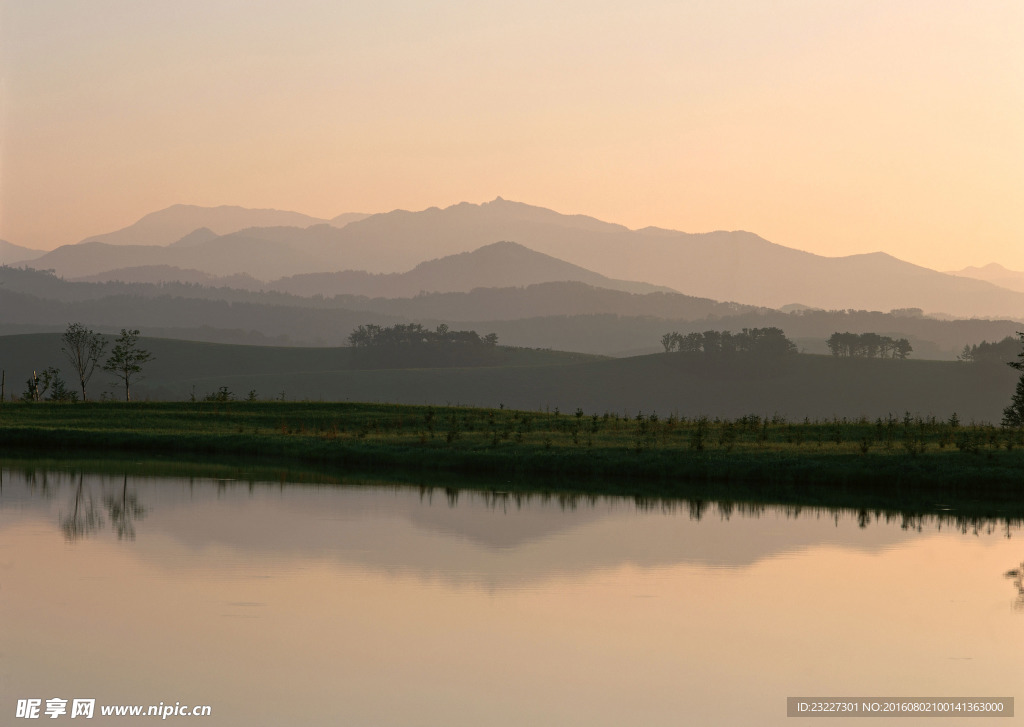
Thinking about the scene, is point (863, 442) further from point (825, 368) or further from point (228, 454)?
point (825, 368)

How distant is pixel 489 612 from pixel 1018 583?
33.0 ft

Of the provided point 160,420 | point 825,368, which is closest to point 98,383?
point 825,368

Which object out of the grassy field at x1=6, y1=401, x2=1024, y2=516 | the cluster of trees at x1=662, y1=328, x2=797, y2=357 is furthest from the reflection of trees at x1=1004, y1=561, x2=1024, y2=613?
the cluster of trees at x1=662, y1=328, x2=797, y2=357

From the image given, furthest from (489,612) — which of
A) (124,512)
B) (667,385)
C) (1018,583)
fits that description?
(667,385)

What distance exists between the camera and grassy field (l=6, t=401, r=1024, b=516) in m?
36.1

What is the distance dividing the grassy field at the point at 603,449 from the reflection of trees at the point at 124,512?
10887 mm

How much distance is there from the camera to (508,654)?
16.1 meters

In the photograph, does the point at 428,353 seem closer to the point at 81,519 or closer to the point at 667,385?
the point at 667,385

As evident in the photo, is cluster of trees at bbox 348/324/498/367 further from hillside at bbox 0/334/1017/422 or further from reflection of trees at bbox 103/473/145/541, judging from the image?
reflection of trees at bbox 103/473/145/541

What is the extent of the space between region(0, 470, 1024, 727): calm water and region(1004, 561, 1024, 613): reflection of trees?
2.8 inches

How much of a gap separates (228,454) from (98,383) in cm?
11149

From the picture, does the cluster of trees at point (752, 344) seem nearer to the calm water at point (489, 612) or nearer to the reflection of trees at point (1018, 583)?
the calm water at point (489, 612)

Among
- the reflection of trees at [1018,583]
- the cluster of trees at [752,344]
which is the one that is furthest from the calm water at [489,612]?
the cluster of trees at [752,344]

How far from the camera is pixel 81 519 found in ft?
88.0
